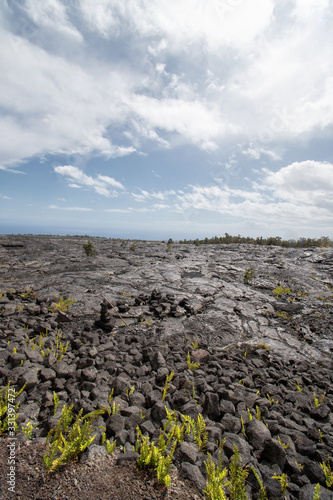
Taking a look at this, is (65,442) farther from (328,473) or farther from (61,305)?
(61,305)

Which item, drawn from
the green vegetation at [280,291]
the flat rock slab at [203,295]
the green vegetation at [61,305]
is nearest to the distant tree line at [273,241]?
the flat rock slab at [203,295]

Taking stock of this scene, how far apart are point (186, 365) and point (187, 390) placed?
72 centimetres

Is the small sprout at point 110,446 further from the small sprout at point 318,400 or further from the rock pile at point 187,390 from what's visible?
the small sprout at point 318,400

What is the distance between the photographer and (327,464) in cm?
270

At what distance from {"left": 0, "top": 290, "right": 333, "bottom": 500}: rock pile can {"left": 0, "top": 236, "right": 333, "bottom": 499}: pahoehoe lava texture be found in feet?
0.05

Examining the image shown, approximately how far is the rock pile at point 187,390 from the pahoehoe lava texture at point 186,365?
0.02 m

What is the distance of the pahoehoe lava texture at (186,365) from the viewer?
2.87 metres

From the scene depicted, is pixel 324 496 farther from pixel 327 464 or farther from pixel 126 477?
pixel 126 477

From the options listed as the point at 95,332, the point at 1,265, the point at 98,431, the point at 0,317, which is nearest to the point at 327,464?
the point at 98,431

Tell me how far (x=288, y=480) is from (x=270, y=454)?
0.83 feet

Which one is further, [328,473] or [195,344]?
[195,344]

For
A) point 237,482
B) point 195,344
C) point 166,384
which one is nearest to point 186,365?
point 166,384

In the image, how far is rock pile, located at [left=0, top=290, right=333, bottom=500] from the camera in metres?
2.75

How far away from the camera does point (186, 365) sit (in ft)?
15.0
